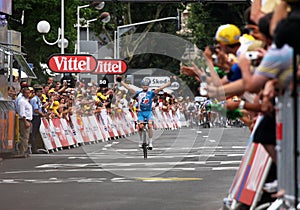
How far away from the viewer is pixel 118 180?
1711 cm

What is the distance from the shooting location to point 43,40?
56656 millimetres

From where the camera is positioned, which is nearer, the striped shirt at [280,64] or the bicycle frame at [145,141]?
the striped shirt at [280,64]

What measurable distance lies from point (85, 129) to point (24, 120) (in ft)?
28.0

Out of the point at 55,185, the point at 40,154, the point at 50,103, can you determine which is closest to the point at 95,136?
the point at 50,103

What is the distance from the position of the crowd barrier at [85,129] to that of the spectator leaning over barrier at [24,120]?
1.95 m

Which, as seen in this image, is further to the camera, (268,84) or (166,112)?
(166,112)

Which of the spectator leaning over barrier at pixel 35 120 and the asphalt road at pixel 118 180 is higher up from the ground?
the spectator leaning over barrier at pixel 35 120

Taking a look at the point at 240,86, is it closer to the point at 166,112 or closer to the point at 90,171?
the point at 90,171

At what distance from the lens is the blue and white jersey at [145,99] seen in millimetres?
26031

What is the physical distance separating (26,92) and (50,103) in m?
4.76

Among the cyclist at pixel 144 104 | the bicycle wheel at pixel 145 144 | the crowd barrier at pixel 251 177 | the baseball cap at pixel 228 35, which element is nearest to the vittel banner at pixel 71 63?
the cyclist at pixel 144 104

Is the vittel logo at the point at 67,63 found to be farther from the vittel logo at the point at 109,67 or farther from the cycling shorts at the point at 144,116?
the cycling shorts at the point at 144,116

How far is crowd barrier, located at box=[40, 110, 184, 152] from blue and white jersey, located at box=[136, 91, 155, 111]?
120 inches

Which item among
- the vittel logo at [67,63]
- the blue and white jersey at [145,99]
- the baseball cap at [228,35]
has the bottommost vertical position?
the baseball cap at [228,35]
